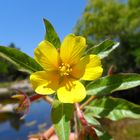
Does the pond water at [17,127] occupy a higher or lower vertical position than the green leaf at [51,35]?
higher

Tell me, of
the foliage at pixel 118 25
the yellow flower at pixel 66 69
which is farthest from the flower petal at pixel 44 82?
the foliage at pixel 118 25

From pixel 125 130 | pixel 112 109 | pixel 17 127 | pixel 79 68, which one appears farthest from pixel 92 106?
pixel 17 127

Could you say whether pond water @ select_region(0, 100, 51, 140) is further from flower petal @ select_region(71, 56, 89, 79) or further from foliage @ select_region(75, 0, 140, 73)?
flower petal @ select_region(71, 56, 89, 79)

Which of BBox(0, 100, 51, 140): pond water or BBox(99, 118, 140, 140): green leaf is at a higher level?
BBox(0, 100, 51, 140): pond water

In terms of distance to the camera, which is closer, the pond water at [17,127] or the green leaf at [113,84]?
the green leaf at [113,84]

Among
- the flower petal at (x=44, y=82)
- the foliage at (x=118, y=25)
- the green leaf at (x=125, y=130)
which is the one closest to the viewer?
the flower petal at (x=44, y=82)

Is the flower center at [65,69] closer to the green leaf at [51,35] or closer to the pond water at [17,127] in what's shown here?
the green leaf at [51,35]

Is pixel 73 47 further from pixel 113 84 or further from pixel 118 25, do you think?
pixel 118 25

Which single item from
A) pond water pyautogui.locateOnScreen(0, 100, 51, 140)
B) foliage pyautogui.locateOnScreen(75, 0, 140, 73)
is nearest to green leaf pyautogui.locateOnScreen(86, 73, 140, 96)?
pond water pyautogui.locateOnScreen(0, 100, 51, 140)
